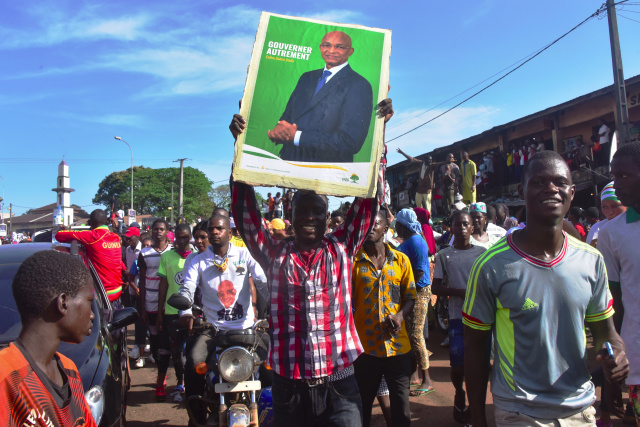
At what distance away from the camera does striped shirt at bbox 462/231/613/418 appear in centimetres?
217

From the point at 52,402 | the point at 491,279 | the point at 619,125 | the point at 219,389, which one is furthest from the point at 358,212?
the point at 619,125

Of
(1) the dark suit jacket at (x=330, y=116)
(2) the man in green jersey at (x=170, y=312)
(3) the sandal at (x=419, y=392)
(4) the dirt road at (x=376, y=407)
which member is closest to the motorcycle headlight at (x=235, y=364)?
(1) the dark suit jacket at (x=330, y=116)

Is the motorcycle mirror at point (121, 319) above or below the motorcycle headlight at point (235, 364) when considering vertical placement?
above

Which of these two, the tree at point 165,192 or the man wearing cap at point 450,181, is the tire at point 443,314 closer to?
the man wearing cap at point 450,181

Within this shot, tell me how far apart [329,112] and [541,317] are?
1430 millimetres

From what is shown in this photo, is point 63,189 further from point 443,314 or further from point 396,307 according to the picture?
point 396,307

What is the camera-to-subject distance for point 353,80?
8.82ft

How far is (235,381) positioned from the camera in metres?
3.33

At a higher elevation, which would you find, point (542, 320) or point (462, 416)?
point (542, 320)

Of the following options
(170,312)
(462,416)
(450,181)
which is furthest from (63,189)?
(462,416)

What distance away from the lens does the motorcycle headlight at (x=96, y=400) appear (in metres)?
3.10

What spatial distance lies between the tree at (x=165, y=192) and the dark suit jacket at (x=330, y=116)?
6522 cm

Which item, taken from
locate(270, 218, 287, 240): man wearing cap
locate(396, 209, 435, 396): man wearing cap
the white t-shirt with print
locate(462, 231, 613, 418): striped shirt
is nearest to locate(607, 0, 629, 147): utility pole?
locate(270, 218, 287, 240): man wearing cap

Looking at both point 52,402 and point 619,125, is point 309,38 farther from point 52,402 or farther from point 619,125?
point 619,125
